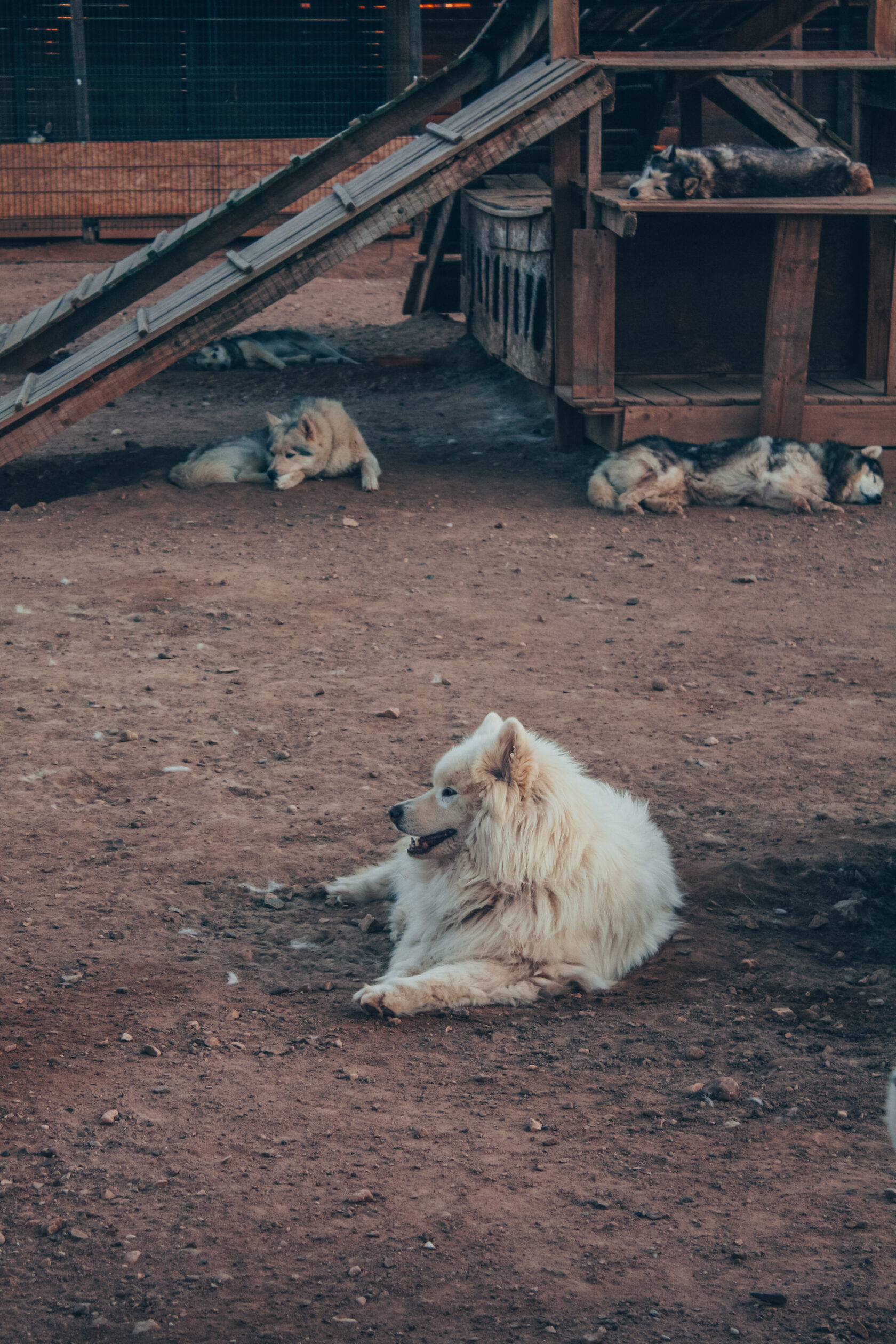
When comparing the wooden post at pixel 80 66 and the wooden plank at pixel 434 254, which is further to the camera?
the wooden post at pixel 80 66

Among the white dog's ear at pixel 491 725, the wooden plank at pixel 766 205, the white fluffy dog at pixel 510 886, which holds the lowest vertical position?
the white fluffy dog at pixel 510 886

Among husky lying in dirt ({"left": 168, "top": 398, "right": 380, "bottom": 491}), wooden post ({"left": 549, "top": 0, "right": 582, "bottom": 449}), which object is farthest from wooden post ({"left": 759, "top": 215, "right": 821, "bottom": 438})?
husky lying in dirt ({"left": 168, "top": 398, "right": 380, "bottom": 491})

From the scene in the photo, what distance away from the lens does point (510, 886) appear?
154 inches

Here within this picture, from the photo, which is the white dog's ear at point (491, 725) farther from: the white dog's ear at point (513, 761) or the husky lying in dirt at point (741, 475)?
the husky lying in dirt at point (741, 475)

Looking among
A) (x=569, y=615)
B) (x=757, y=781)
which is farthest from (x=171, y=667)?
(x=757, y=781)

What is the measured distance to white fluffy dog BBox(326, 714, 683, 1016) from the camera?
3.83m

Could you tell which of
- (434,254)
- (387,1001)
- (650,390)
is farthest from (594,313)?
(387,1001)

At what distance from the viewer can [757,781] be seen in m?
5.24

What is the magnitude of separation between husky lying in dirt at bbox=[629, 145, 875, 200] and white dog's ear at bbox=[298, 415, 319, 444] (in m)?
2.80

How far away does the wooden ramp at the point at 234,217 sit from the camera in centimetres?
1029

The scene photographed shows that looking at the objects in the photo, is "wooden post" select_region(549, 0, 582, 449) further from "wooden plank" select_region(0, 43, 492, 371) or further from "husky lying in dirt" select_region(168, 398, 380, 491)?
"husky lying in dirt" select_region(168, 398, 380, 491)

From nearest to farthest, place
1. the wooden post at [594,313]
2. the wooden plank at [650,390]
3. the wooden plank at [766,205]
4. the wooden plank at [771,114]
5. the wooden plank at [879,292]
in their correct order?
the wooden plank at [766,205], the wooden post at [594,313], the wooden plank at [650,390], the wooden plank at [879,292], the wooden plank at [771,114]

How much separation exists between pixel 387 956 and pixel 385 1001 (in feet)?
1.56

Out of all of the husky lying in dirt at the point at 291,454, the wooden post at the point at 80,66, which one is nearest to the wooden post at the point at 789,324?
the husky lying in dirt at the point at 291,454
